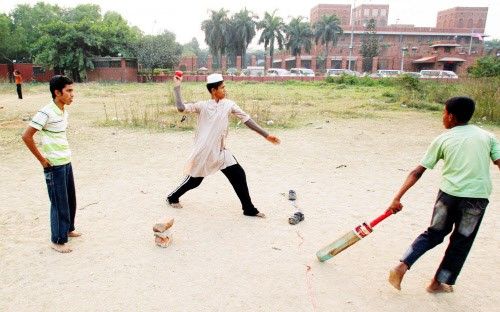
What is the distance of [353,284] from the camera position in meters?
2.98

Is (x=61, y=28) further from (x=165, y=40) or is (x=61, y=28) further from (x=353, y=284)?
(x=353, y=284)

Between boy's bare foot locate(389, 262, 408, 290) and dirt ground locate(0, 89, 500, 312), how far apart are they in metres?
0.11

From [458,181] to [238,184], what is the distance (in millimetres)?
A: 2179

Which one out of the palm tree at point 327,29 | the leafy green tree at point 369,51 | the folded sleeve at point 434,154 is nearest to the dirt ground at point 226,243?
the folded sleeve at point 434,154

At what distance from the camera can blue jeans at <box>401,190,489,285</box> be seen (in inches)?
101

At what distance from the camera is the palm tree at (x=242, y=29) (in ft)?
155

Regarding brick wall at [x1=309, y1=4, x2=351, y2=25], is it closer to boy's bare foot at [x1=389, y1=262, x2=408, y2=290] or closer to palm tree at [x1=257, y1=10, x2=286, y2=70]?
palm tree at [x1=257, y1=10, x2=286, y2=70]

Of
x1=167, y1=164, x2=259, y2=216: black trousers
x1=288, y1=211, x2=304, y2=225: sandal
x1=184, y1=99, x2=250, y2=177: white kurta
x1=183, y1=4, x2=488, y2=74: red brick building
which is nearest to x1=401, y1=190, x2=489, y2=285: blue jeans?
x1=288, y1=211, x2=304, y2=225: sandal

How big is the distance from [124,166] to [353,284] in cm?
466

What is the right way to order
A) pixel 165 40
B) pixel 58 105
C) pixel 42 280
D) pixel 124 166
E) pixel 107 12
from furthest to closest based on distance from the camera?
pixel 107 12 → pixel 165 40 → pixel 124 166 → pixel 58 105 → pixel 42 280

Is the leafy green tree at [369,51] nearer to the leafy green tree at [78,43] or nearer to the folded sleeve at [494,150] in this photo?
the leafy green tree at [78,43]

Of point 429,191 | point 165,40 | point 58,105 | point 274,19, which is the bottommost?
point 429,191

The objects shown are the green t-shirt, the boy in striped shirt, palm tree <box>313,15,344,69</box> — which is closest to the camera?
the green t-shirt

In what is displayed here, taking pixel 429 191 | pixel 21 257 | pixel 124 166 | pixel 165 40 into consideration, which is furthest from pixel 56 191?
pixel 165 40
